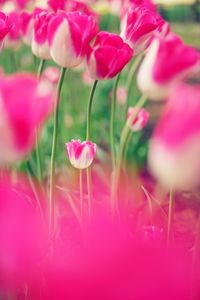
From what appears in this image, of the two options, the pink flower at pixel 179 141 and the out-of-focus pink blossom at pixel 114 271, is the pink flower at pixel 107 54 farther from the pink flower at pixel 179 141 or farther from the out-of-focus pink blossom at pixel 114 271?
the out-of-focus pink blossom at pixel 114 271

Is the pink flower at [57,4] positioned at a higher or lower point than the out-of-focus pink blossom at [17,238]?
higher

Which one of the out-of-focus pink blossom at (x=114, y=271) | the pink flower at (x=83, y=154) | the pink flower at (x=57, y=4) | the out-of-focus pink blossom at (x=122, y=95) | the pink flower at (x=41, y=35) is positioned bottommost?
the out-of-focus pink blossom at (x=122, y=95)

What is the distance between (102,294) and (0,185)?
76mm

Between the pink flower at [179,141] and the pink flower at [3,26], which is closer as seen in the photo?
the pink flower at [179,141]

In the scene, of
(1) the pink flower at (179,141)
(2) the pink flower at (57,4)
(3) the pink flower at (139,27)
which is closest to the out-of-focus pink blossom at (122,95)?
(2) the pink flower at (57,4)

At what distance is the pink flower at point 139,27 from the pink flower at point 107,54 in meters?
0.07

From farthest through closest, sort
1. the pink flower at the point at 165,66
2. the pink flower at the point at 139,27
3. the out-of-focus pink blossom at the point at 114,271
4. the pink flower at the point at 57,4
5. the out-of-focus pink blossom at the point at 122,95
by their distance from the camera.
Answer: the out-of-focus pink blossom at the point at 122,95 < the pink flower at the point at 57,4 < the pink flower at the point at 139,27 < the pink flower at the point at 165,66 < the out-of-focus pink blossom at the point at 114,271

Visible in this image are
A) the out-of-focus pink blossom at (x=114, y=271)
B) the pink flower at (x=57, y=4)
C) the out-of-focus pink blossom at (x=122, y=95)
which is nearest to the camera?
the out-of-focus pink blossom at (x=114, y=271)

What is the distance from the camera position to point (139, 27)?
0.75 meters

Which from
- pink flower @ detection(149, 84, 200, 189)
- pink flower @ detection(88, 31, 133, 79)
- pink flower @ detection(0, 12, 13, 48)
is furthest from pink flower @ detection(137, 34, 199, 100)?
pink flower @ detection(149, 84, 200, 189)

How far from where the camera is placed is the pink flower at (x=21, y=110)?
29cm

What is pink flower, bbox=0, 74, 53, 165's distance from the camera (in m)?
0.29

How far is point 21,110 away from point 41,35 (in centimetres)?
49

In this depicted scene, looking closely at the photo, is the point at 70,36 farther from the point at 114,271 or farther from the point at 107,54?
the point at 114,271
